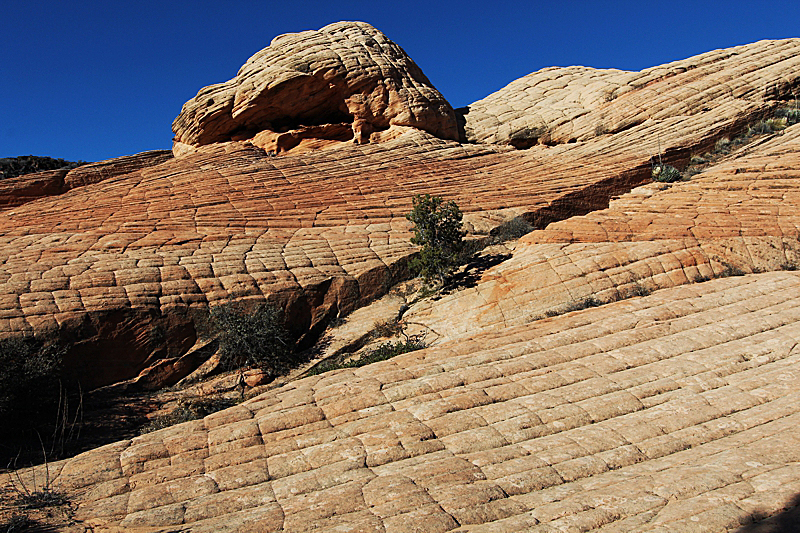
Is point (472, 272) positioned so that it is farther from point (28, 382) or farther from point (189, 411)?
point (28, 382)

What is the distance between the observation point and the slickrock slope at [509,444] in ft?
23.1

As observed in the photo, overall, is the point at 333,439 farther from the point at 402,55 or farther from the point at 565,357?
the point at 402,55

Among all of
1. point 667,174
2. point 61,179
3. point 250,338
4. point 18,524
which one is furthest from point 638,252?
point 61,179

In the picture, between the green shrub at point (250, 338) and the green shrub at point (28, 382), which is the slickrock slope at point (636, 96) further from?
the green shrub at point (28, 382)

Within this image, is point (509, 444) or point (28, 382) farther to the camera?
point (28, 382)

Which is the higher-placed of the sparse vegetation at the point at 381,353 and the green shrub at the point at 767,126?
the green shrub at the point at 767,126

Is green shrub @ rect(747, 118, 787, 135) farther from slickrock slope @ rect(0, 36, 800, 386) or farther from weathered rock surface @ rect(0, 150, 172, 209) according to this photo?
weathered rock surface @ rect(0, 150, 172, 209)

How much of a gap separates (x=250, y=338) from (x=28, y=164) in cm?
2099

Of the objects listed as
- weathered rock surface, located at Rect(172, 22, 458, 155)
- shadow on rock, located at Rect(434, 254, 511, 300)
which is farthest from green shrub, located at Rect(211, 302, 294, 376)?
weathered rock surface, located at Rect(172, 22, 458, 155)

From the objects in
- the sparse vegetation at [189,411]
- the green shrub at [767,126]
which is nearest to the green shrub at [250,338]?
the sparse vegetation at [189,411]

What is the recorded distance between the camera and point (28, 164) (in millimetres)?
27344

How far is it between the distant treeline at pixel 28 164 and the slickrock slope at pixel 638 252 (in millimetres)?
22853

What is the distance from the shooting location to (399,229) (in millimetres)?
20016

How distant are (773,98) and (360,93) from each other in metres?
20.0
